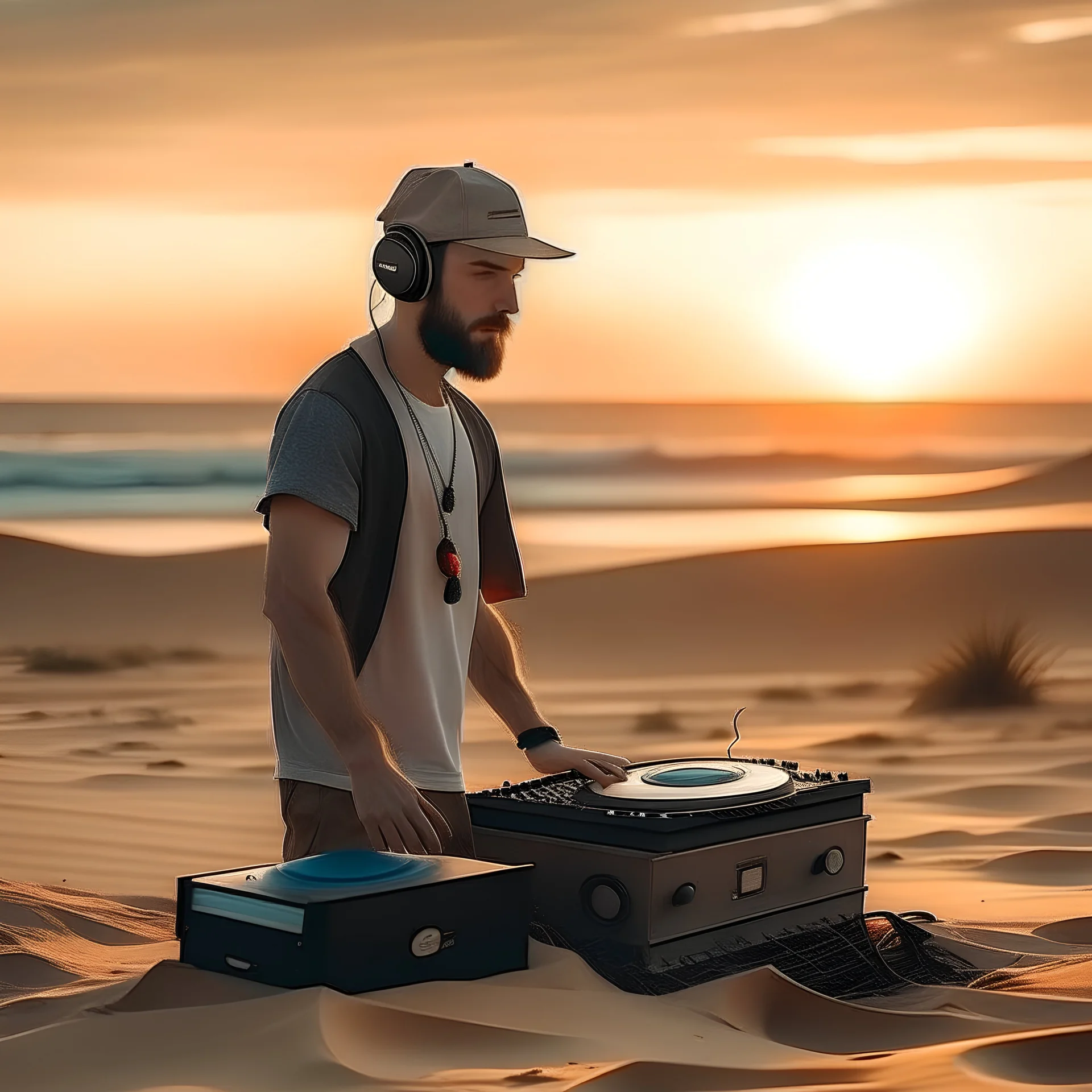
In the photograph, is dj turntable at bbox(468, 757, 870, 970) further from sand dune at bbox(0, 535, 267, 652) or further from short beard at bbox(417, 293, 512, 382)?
sand dune at bbox(0, 535, 267, 652)

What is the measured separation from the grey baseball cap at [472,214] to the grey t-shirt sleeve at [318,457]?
0.41 metres

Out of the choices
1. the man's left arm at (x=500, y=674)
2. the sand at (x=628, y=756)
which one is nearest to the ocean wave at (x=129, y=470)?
the sand at (x=628, y=756)

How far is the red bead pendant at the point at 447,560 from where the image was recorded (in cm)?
360

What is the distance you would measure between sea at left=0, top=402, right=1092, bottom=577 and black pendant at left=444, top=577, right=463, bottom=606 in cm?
1124

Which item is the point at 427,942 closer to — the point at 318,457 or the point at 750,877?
the point at 750,877

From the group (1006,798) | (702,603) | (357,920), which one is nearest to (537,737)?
(357,920)

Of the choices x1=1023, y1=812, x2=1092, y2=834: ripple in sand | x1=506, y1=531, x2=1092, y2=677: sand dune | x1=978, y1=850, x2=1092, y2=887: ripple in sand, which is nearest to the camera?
x1=978, y1=850, x2=1092, y2=887: ripple in sand

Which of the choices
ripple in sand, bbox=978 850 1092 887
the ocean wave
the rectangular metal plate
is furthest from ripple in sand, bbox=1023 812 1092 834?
the ocean wave

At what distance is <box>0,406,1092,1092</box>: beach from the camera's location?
9.70 feet

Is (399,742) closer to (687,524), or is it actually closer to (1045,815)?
(1045,815)

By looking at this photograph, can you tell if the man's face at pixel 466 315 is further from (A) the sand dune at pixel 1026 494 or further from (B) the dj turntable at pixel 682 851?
(A) the sand dune at pixel 1026 494

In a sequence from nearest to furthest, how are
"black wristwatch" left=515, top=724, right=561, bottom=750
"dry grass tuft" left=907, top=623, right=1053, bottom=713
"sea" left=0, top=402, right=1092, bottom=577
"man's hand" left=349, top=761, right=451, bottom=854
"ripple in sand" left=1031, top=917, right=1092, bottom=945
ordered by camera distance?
1. "man's hand" left=349, top=761, right=451, bottom=854
2. "black wristwatch" left=515, top=724, right=561, bottom=750
3. "ripple in sand" left=1031, top=917, right=1092, bottom=945
4. "dry grass tuft" left=907, top=623, right=1053, bottom=713
5. "sea" left=0, top=402, right=1092, bottom=577

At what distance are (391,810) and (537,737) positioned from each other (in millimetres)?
774

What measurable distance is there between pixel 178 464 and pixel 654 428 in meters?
16.5
